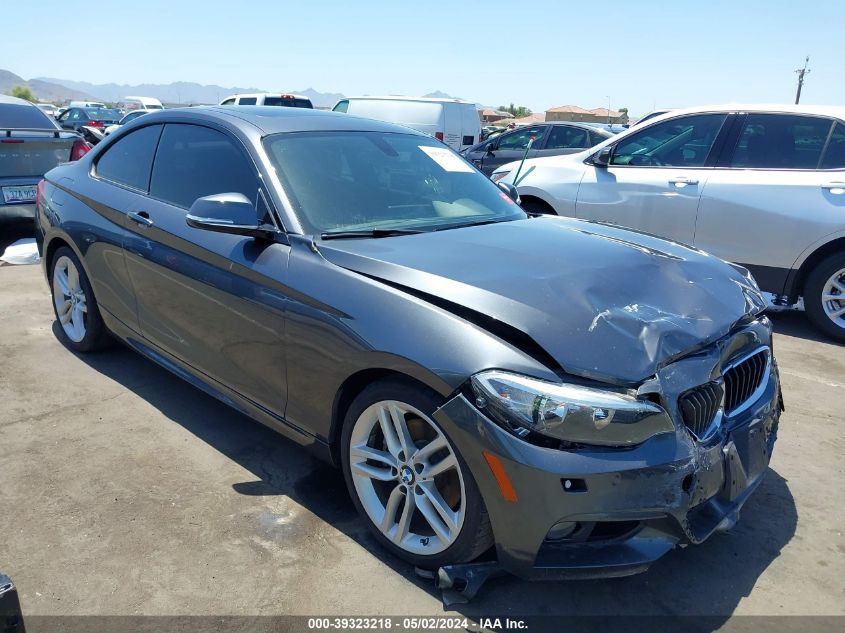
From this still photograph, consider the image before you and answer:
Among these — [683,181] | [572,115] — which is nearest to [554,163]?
[683,181]

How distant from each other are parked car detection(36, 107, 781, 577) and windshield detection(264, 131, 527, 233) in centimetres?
1

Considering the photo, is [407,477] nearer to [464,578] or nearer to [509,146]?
[464,578]

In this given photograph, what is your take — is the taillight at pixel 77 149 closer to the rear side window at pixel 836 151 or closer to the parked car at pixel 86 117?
the rear side window at pixel 836 151

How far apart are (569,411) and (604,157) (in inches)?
195

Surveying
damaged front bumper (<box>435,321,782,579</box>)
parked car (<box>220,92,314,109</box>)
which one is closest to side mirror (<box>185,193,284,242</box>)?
damaged front bumper (<box>435,321,782,579</box>)

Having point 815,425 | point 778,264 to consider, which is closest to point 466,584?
point 815,425

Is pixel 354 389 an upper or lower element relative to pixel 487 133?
upper

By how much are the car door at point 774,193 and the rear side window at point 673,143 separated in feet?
0.70

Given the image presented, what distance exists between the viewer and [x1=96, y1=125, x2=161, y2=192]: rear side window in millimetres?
4090

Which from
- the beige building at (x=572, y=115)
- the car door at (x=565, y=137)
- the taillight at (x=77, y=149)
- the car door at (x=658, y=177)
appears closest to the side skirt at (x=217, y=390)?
the car door at (x=658, y=177)

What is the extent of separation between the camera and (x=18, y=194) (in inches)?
280

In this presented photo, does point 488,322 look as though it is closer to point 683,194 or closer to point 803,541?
point 803,541

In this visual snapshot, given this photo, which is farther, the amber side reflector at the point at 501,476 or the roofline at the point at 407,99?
the roofline at the point at 407,99

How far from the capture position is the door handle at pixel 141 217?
378cm
